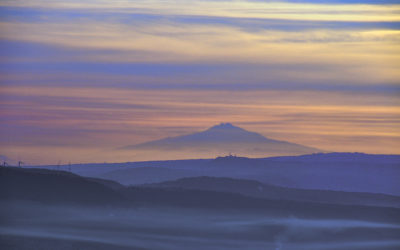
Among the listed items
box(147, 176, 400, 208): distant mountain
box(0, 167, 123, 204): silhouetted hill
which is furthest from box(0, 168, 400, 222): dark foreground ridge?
box(147, 176, 400, 208): distant mountain

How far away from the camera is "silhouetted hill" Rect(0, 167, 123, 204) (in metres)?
76.1

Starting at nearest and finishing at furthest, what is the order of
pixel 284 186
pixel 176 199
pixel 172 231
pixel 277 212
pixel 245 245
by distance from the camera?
pixel 245 245
pixel 172 231
pixel 277 212
pixel 176 199
pixel 284 186

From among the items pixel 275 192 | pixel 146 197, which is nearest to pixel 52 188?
pixel 146 197

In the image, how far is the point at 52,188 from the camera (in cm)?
7838

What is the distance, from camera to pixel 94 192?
3155 inches

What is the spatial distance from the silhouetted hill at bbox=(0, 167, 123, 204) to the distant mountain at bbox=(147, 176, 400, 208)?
8.15 meters

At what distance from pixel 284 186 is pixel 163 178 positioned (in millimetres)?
13827

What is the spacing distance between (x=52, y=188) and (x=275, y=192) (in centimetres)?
2460

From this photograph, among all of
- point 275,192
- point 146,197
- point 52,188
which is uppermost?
point 275,192

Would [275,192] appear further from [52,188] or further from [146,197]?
[52,188]

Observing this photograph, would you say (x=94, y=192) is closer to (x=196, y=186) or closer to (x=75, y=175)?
(x=75, y=175)

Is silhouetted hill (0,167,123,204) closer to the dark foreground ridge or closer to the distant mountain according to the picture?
the dark foreground ridge

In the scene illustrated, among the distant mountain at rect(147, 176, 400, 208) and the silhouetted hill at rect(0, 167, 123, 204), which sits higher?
the distant mountain at rect(147, 176, 400, 208)

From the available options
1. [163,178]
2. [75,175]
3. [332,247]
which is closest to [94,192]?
[75,175]
